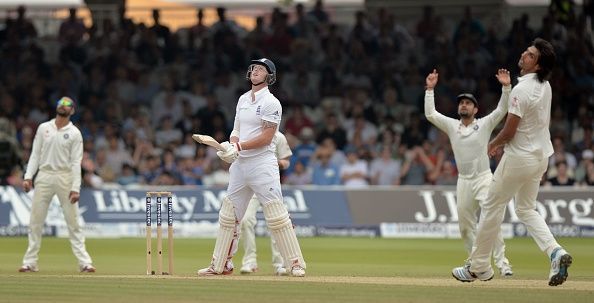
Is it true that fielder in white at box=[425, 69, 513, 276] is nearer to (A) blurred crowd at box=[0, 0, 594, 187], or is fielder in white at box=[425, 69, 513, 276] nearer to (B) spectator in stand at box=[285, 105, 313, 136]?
(A) blurred crowd at box=[0, 0, 594, 187]

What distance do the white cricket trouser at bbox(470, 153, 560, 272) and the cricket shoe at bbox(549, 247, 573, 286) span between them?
0.10m

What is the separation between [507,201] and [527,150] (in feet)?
1.67

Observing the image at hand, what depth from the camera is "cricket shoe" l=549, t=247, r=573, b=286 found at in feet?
38.4

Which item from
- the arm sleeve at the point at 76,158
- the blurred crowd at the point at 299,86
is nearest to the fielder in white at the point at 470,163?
the arm sleeve at the point at 76,158

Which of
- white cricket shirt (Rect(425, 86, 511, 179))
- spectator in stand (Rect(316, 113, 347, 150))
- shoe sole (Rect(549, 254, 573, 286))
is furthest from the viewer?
spectator in stand (Rect(316, 113, 347, 150))

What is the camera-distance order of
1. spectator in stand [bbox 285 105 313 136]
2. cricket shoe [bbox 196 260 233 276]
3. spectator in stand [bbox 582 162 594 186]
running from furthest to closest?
spectator in stand [bbox 285 105 313 136], spectator in stand [bbox 582 162 594 186], cricket shoe [bbox 196 260 233 276]

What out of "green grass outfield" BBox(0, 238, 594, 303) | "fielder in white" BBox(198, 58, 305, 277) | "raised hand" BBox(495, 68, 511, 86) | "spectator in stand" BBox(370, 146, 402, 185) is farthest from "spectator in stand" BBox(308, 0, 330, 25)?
"raised hand" BBox(495, 68, 511, 86)

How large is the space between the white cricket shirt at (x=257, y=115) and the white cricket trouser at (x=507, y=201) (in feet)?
7.97

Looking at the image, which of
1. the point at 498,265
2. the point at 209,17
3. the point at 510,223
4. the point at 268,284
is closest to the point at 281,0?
the point at 510,223

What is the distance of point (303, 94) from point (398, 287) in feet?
53.7

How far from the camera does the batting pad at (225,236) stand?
528 inches

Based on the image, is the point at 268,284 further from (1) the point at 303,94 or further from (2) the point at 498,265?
(1) the point at 303,94

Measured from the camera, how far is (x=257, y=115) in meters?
13.2

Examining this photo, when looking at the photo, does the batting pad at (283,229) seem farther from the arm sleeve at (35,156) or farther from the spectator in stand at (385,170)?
the spectator in stand at (385,170)
